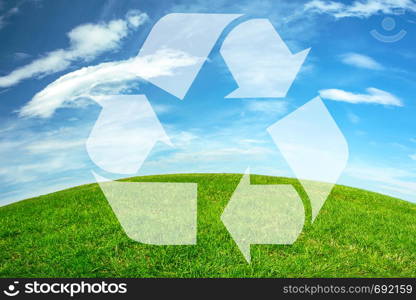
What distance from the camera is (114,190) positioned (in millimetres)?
17531

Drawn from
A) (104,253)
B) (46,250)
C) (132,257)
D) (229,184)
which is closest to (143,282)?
(132,257)

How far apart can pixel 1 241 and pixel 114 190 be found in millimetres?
6032

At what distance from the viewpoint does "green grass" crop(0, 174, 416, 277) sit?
29.9 feet

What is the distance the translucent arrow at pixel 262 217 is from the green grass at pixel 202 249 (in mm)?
306

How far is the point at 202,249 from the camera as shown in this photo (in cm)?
999

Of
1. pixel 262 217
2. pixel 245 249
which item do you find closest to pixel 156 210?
pixel 262 217

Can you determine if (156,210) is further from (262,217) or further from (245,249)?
(245,249)

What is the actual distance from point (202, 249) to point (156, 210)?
3872 millimetres
